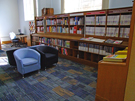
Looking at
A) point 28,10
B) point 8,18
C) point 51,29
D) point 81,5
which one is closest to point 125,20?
point 81,5

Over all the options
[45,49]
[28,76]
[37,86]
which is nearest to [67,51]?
[45,49]

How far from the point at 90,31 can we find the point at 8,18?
24.8 ft

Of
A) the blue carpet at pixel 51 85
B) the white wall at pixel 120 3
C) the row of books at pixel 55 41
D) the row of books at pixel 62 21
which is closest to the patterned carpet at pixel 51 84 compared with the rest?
the blue carpet at pixel 51 85

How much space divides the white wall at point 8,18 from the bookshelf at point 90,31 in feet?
15.7

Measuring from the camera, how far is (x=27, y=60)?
11.6 ft

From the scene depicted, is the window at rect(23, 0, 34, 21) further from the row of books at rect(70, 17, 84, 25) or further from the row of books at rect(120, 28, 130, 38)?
the row of books at rect(120, 28, 130, 38)

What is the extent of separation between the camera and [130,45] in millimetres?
1639

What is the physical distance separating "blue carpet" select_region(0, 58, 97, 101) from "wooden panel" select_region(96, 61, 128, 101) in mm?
459

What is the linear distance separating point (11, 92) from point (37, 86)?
0.62 meters

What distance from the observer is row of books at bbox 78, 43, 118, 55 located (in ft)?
12.1

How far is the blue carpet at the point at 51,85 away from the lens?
2.51m

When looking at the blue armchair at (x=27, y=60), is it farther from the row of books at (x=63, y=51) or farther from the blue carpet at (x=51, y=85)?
the row of books at (x=63, y=51)

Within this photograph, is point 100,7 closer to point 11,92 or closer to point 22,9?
point 11,92

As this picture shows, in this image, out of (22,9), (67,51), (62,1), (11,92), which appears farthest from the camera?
(22,9)
